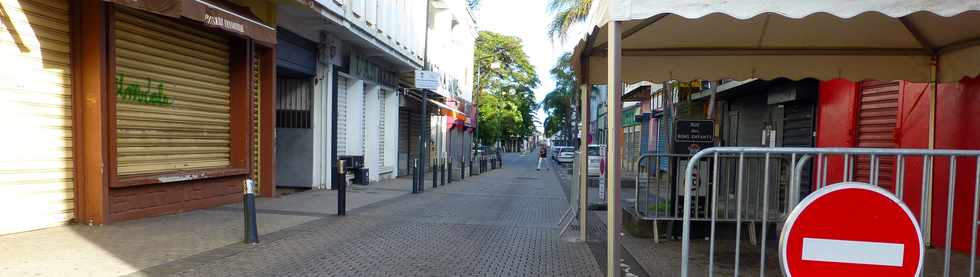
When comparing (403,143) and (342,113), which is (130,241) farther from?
(403,143)

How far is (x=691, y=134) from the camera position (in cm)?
955

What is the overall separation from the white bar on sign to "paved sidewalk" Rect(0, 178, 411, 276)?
538 centimetres

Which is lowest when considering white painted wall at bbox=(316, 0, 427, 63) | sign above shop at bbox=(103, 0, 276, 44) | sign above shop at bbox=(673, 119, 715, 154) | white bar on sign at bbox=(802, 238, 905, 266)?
white bar on sign at bbox=(802, 238, 905, 266)

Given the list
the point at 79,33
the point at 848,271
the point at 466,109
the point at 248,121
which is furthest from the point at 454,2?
the point at 848,271

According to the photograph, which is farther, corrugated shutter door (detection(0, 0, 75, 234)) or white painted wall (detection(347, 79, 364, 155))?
white painted wall (detection(347, 79, 364, 155))

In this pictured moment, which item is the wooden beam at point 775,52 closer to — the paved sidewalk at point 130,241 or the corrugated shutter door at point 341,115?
the paved sidewalk at point 130,241

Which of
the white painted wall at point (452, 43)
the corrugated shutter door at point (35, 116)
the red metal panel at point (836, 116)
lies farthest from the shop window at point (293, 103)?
the white painted wall at point (452, 43)

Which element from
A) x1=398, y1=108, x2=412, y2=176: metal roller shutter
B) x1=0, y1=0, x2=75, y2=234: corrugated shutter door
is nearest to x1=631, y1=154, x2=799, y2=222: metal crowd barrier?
x1=0, y1=0, x2=75, y2=234: corrugated shutter door

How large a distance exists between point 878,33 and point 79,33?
29.6 ft

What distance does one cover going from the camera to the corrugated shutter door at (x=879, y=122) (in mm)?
8211

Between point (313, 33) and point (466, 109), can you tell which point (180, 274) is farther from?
point (466, 109)

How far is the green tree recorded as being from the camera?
163 feet

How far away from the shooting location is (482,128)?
49500 millimetres

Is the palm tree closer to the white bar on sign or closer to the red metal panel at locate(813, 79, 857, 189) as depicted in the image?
the red metal panel at locate(813, 79, 857, 189)
